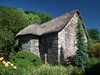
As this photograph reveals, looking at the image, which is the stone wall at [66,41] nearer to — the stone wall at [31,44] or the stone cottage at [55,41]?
the stone cottage at [55,41]

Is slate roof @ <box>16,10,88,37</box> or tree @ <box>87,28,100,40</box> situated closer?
slate roof @ <box>16,10,88,37</box>

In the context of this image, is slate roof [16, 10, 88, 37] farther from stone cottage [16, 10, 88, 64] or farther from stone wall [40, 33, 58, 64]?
stone wall [40, 33, 58, 64]

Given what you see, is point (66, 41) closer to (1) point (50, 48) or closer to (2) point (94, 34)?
(1) point (50, 48)

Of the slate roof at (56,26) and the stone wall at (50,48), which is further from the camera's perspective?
the slate roof at (56,26)

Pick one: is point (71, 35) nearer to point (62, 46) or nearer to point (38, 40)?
point (62, 46)

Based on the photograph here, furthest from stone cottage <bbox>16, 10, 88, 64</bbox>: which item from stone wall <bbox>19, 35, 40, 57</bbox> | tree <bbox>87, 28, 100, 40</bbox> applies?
tree <bbox>87, 28, 100, 40</bbox>

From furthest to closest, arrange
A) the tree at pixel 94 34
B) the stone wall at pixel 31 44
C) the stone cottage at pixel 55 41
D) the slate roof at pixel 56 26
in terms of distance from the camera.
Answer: the tree at pixel 94 34 → the stone wall at pixel 31 44 → the slate roof at pixel 56 26 → the stone cottage at pixel 55 41

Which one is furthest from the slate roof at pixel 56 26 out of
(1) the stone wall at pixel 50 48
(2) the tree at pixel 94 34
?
(2) the tree at pixel 94 34

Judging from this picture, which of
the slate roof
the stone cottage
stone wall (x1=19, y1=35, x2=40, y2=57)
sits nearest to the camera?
the stone cottage

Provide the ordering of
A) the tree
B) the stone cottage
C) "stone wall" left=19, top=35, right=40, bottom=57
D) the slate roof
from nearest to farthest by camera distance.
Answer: the stone cottage, the slate roof, "stone wall" left=19, top=35, right=40, bottom=57, the tree

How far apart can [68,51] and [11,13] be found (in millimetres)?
13891

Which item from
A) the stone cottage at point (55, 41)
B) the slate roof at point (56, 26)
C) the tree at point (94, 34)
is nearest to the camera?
the stone cottage at point (55, 41)

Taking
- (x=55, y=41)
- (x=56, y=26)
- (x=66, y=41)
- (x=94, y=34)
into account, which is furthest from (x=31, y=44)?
(x=94, y=34)

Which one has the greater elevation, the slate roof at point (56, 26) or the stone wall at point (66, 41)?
the slate roof at point (56, 26)
